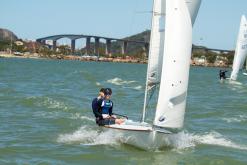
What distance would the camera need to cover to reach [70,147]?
15.7 m

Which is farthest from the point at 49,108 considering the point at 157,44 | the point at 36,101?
the point at 157,44

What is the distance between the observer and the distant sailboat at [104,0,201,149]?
1430 centimetres

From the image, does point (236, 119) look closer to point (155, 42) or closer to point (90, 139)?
point (90, 139)

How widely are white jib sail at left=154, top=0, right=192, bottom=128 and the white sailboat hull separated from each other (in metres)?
0.27

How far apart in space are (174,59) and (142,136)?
212 cm

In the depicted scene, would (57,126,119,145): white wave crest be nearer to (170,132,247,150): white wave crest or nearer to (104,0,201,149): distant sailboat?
(104,0,201,149): distant sailboat

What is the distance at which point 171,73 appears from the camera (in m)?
14.4

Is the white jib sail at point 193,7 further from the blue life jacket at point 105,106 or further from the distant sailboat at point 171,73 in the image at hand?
the blue life jacket at point 105,106

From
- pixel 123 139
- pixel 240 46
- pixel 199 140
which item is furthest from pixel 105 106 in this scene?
pixel 240 46

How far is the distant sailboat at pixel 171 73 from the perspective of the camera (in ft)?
46.9

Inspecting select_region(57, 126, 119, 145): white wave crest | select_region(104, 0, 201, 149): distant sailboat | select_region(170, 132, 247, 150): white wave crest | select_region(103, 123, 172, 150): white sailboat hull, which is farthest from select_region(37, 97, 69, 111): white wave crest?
select_region(104, 0, 201, 149): distant sailboat

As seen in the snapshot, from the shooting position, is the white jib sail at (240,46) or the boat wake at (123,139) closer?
the boat wake at (123,139)

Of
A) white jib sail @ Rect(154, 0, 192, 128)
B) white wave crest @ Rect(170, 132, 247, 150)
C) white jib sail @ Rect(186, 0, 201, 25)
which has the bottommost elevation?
white wave crest @ Rect(170, 132, 247, 150)

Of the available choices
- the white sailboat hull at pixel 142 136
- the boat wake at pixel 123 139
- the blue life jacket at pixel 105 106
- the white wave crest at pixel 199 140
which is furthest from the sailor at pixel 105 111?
the white wave crest at pixel 199 140
